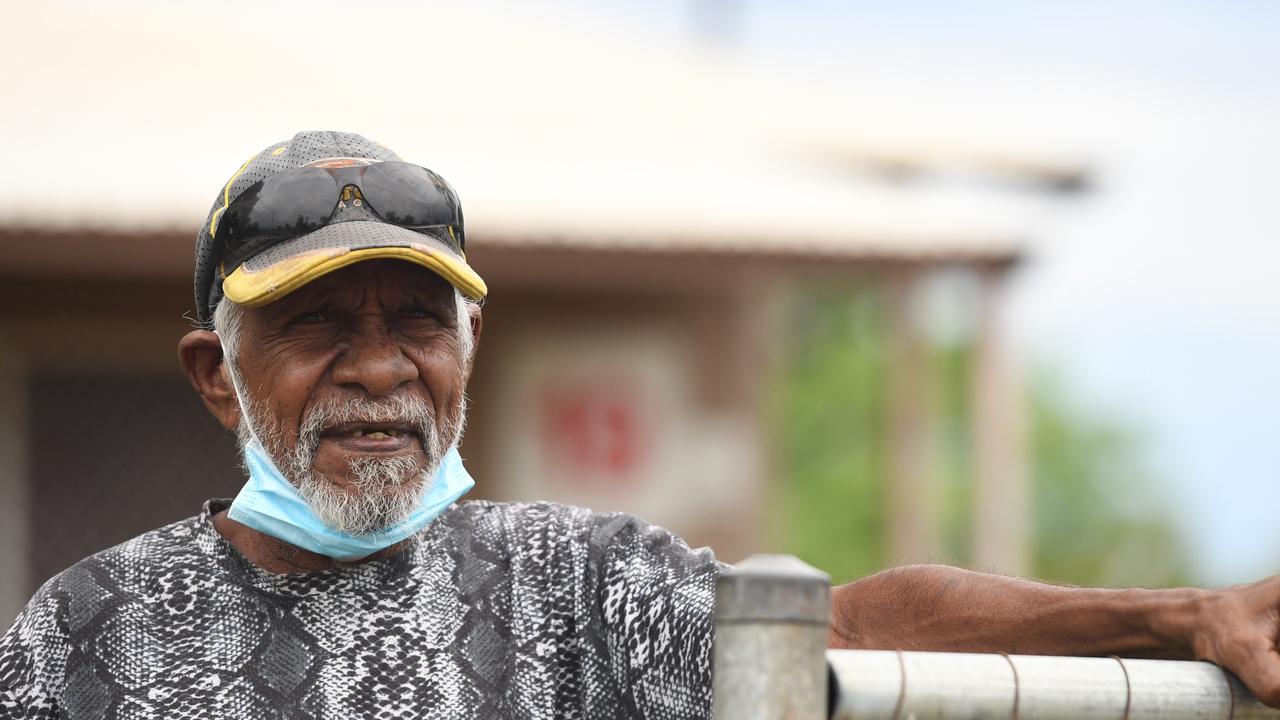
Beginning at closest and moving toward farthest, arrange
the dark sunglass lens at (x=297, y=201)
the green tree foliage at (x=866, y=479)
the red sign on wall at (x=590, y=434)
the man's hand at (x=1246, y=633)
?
the man's hand at (x=1246, y=633)
the dark sunglass lens at (x=297, y=201)
the red sign on wall at (x=590, y=434)
the green tree foliage at (x=866, y=479)

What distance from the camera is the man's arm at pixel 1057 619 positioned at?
60.6 inches

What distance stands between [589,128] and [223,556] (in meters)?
6.56

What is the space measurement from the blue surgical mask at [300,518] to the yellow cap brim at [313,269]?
26cm

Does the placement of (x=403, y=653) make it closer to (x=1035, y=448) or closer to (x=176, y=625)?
(x=176, y=625)

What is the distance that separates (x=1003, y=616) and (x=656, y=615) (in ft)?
1.53

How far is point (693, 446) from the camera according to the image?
8.02 meters

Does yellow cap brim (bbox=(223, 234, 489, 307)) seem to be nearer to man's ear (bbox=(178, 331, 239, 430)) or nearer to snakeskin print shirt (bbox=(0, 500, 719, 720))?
man's ear (bbox=(178, 331, 239, 430))

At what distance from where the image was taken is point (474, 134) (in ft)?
26.9

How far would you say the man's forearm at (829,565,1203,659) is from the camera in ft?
5.45

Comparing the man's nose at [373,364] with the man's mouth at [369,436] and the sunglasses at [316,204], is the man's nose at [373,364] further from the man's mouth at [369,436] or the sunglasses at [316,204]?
the sunglasses at [316,204]

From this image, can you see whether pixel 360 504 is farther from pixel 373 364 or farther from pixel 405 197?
pixel 405 197

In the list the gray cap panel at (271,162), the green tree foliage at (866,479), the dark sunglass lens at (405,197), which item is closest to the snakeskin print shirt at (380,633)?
the gray cap panel at (271,162)

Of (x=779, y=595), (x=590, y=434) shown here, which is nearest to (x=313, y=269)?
(x=779, y=595)

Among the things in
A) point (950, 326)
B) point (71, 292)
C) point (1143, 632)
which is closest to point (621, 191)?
point (71, 292)
